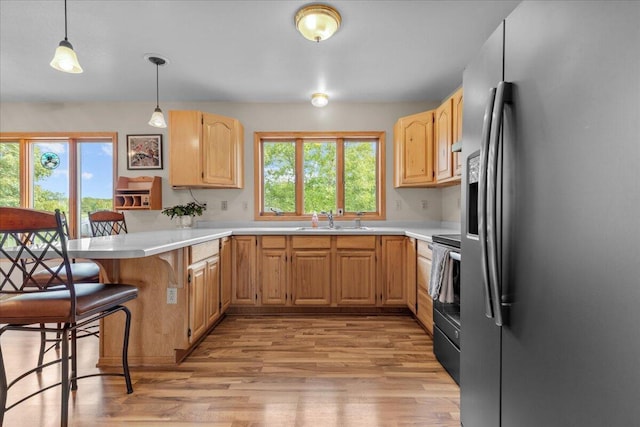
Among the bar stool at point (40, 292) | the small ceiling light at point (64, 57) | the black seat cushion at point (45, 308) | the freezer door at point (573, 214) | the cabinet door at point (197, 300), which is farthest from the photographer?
the cabinet door at point (197, 300)

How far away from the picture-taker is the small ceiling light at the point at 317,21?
198cm

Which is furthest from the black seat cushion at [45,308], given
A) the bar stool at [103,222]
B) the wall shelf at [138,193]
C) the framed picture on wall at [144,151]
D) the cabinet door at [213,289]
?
the framed picture on wall at [144,151]

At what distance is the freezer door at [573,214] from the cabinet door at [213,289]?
2.22 metres

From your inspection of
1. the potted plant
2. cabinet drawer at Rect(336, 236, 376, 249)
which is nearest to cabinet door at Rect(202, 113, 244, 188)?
the potted plant

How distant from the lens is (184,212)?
11.5 ft

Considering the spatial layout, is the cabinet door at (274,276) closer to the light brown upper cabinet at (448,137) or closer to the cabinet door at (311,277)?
the cabinet door at (311,277)

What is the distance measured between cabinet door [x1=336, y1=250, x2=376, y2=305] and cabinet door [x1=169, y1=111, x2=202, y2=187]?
1.74 metres

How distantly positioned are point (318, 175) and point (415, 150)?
1.18 meters

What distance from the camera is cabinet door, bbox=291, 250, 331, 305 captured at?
313cm

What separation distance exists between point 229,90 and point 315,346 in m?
2.74

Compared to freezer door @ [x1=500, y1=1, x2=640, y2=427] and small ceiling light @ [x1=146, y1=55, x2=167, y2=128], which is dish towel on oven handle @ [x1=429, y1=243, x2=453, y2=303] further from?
small ceiling light @ [x1=146, y1=55, x2=167, y2=128]

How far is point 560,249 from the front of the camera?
0.69 metres

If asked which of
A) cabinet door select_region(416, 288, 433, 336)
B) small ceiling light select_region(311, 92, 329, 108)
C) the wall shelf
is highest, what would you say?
small ceiling light select_region(311, 92, 329, 108)

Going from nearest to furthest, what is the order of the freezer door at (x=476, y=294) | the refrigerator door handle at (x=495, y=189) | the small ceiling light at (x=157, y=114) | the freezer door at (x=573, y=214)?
the freezer door at (x=573, y=214) < the refrigerator door handle at (x=495, y=189) < the freezer door at (x=476, y=294) < the small ceiling light at (x=157, y=114)
